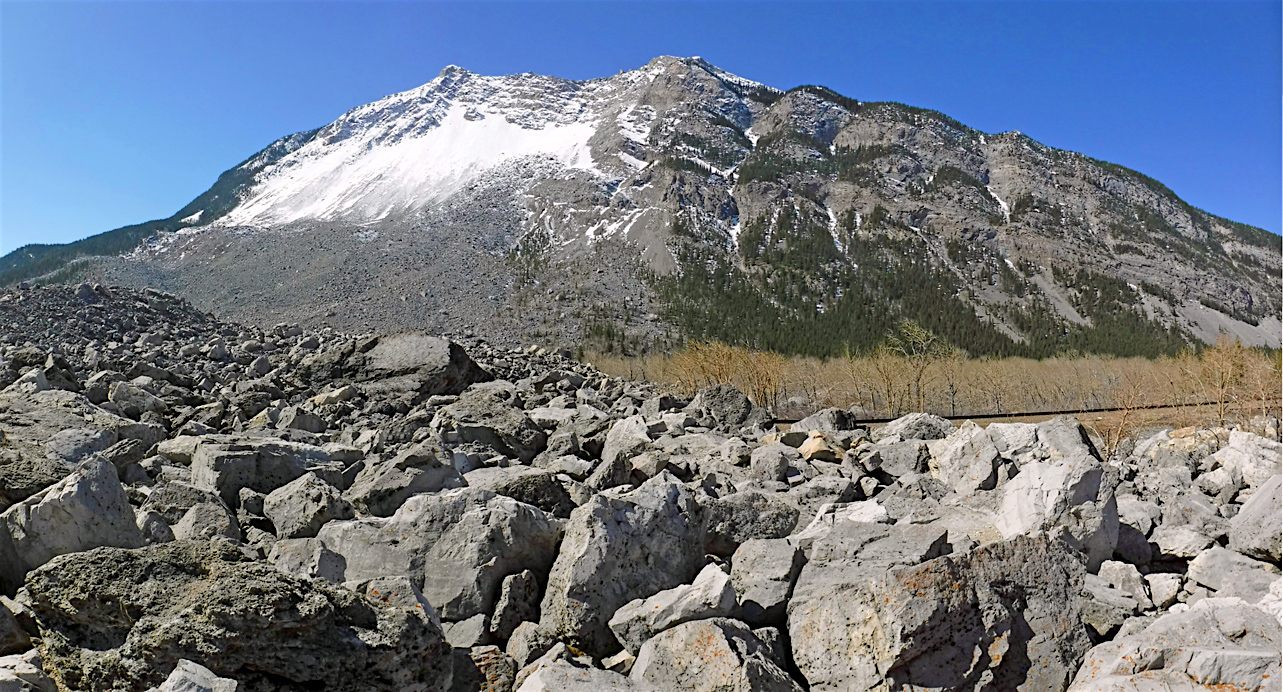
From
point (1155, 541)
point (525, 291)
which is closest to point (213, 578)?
point (1155, 541)

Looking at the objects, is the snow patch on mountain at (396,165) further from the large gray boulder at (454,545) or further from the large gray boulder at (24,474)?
the large gray boulder at (454,545)

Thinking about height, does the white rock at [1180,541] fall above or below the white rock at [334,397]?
below

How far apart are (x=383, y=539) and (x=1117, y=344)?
10421 cm

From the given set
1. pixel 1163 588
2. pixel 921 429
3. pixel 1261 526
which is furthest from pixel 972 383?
pixel 1163 588

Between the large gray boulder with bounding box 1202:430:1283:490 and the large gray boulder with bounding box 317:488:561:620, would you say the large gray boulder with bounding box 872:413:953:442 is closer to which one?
the large gray boulder with bounding box 1202:430:1283:490

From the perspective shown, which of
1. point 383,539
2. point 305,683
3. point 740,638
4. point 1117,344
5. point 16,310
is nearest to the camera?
point 305,683

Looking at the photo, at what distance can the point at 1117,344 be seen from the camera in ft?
289

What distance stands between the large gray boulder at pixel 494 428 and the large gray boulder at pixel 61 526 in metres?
3.83

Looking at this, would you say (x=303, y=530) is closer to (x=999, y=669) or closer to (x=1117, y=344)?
(x=999, y=669)

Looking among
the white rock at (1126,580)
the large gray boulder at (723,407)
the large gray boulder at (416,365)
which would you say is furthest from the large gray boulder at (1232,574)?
the large gray boulder at (416,365)

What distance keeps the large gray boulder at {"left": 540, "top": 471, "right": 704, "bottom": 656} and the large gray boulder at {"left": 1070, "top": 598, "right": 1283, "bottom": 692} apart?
2.39 m

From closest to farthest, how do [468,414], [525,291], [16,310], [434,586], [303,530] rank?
[434,586]
[303,530]
[468,414]
[16,310]
[525,291]

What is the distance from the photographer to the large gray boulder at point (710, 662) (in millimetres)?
3527

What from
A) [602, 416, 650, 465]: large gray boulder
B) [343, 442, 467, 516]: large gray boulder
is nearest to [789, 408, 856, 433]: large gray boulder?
[602, 416, 650, 465]: large gray boulder
